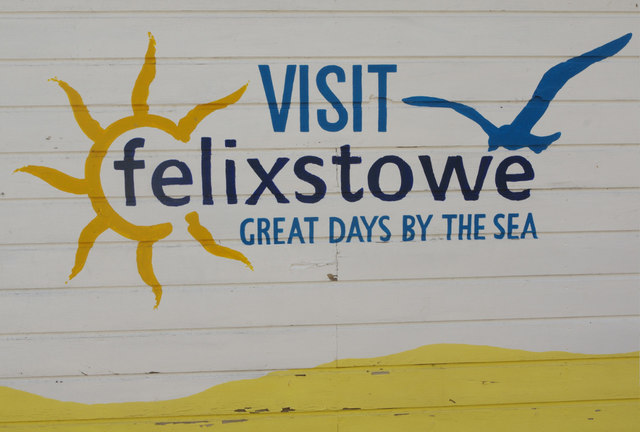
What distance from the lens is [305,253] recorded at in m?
2.05

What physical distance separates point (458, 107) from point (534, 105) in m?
0.30

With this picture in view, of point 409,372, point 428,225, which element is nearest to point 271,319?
point 409,372

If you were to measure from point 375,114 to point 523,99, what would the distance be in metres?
0.59

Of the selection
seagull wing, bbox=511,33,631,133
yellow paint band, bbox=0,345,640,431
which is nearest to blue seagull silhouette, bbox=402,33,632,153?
seagull wing, bbox=511,33,631,133

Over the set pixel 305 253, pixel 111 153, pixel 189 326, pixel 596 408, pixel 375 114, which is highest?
pixel 375 114

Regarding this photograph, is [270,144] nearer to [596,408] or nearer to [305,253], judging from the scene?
[305,253]

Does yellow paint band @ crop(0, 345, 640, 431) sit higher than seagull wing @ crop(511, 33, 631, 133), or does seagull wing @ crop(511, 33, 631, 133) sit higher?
seagull wing @ crop(511, 33, 631, 133)

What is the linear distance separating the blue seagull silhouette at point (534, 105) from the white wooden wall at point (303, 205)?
32 millimetres

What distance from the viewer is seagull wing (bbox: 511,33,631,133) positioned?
2041 millimetres

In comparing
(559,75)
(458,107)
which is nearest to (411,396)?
(458,107)

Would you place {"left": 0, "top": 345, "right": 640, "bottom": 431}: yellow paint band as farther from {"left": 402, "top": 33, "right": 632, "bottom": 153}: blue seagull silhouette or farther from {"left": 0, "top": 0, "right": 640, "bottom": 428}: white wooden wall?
{"left": 402, "top": 33, "right": 632, "bottom": 153}: blue seagull silhouette

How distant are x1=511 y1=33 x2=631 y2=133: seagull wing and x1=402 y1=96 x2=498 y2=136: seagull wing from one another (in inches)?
3.9

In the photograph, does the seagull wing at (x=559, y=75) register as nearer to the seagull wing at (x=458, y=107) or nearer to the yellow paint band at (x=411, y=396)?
the seagull wing at (x=458, y=107)

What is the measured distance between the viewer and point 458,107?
2039 mm
